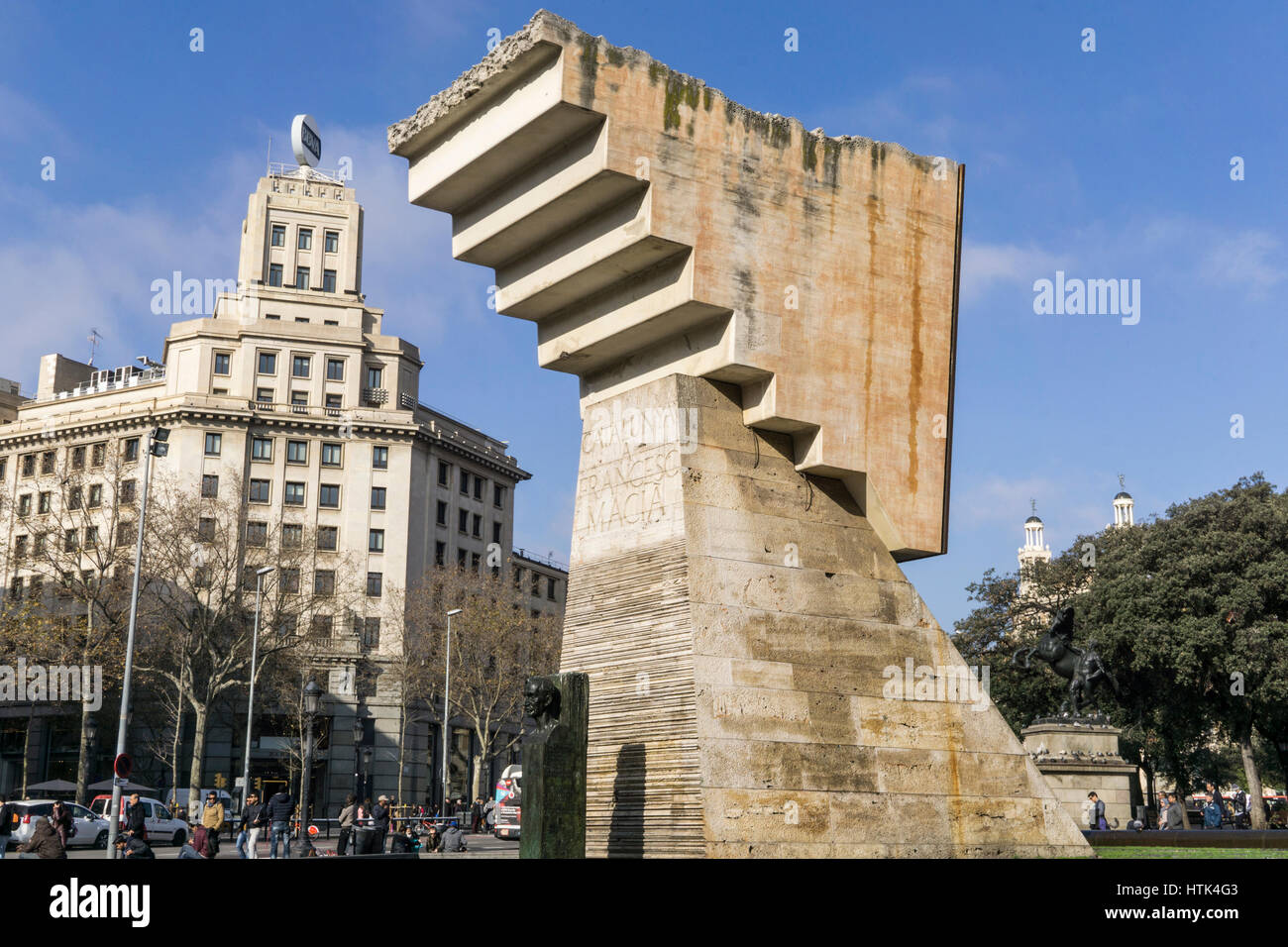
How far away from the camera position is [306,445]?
250 ft

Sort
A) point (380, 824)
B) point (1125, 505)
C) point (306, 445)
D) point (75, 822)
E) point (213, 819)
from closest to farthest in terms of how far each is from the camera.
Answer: point (380, 824) → point (213, 819) → point (75, 822) → point (306, 445) → point (1125, 505)

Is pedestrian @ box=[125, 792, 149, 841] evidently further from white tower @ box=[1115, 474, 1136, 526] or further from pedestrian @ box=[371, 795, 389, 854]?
white tower @ box=[1115, 474, 1136, 526]

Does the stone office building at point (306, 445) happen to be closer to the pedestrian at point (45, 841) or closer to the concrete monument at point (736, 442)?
the pedestrian at point (45, 841)

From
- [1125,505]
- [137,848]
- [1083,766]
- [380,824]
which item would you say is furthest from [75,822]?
[1125,505]

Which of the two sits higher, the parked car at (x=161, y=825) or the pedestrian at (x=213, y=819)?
the pedestrian at (x=213, y=819)

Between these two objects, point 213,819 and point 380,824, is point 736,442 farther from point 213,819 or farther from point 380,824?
point 213,819

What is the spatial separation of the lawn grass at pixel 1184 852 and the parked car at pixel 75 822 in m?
25.2

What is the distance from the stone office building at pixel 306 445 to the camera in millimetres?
70188


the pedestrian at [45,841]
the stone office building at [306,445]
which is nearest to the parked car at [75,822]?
the pedestrian at [45,841]

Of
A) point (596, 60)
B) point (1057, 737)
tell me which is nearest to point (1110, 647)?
point (1057, 737)

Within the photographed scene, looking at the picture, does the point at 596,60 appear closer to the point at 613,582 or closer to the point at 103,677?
the point at 613,582

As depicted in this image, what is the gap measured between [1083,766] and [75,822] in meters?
26.3

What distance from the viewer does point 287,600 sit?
5831 cm
